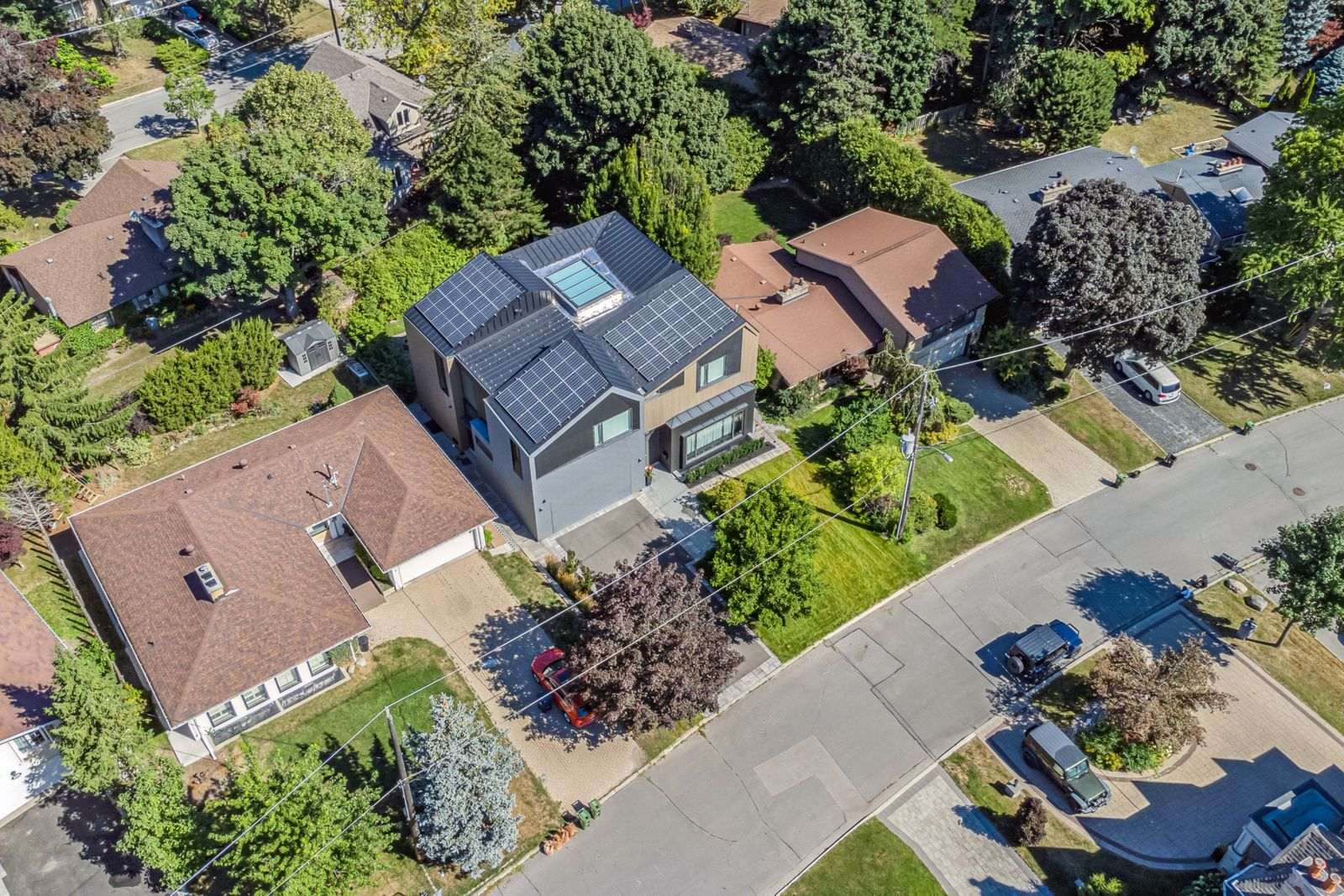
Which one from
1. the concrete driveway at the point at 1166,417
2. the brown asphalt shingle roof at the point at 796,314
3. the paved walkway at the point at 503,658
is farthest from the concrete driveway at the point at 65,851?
the concrete driveway at the point at 1166,417

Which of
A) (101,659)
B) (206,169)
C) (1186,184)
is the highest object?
(206,169)

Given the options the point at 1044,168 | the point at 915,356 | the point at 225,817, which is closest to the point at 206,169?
the point at 225,817

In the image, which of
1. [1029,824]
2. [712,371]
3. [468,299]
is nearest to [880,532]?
[712,371]

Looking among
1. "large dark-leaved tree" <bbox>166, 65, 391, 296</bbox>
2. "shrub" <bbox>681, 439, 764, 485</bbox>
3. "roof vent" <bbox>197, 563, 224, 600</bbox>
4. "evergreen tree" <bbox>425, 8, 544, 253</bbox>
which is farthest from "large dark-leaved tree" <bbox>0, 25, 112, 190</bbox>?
"shrub" <bbox>681, 439, 764, 485</bbox>

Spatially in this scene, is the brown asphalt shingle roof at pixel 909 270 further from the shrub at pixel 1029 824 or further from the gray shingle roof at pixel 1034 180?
the shrub at pixel 1029 824

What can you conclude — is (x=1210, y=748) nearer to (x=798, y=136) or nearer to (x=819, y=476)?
(x=819, y=476)
